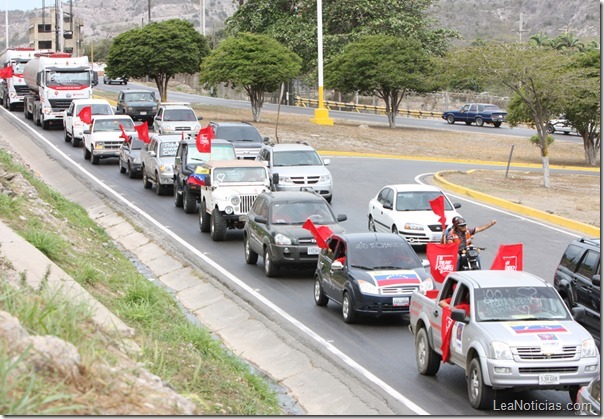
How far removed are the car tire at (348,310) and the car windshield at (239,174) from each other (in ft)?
31.0

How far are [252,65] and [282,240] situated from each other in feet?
116

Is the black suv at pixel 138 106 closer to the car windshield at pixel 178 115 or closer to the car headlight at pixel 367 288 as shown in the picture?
the car windshield at pixel 178 115

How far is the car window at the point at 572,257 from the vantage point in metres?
17.0

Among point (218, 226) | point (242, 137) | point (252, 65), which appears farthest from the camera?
point (252, 65)

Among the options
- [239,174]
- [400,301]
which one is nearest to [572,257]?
[400,301]

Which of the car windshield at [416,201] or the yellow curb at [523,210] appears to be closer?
the car windshield at [416,201]

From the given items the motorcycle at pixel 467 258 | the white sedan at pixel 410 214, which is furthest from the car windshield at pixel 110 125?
the motorcycle at pixel 467 258

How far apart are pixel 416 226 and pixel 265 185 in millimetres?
4289

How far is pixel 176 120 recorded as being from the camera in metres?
44.9

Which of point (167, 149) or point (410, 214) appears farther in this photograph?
point (167, 149)

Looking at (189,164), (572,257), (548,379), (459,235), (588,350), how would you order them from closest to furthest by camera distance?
1. (548,379)
2. (588,350)
3. (572,257)
4. (459,235)
5. (189,164)

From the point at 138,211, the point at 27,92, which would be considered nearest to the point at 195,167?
the point at 138,211

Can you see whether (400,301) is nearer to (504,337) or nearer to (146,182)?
(504,337)

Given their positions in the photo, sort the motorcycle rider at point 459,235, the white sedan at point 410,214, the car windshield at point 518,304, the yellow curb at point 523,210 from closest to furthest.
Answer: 1. the car windshield at point 518,304
2. the motorcycle rider at point 459,235
3. the white sedan at point 410,214
4. the yellow curb at point 523,210
